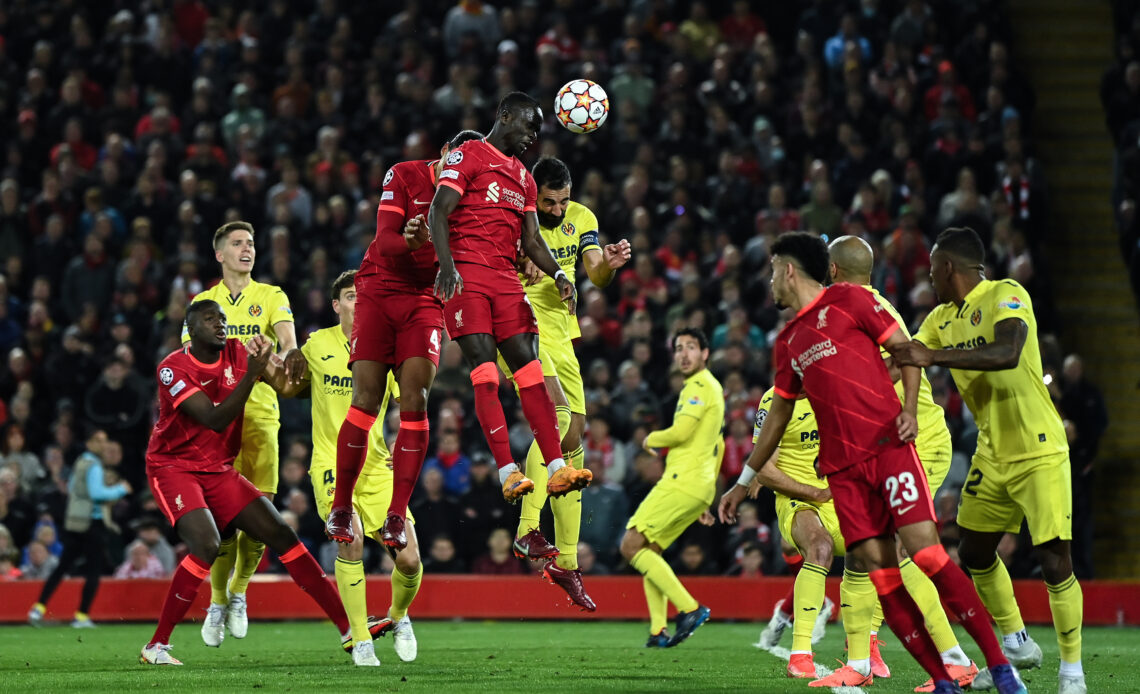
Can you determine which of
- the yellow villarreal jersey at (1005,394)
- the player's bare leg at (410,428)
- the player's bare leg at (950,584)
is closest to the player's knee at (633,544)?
the player's bare leg at (410,428)

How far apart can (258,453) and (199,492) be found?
1430mm

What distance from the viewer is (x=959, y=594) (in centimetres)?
779

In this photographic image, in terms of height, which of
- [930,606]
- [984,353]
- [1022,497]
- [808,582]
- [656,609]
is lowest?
[656,609]

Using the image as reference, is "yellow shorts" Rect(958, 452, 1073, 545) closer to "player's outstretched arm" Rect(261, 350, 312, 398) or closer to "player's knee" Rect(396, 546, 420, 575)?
"player's knee" Rect(396, 546, 420, 575)

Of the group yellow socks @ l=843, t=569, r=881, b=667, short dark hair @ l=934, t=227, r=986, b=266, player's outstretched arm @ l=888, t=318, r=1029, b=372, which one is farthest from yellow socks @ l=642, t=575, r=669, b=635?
player's outstretched arm @ l=888, t=318, r=1029, b=372

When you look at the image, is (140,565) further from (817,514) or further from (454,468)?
(817,514)

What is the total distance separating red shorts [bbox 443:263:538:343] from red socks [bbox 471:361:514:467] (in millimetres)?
224

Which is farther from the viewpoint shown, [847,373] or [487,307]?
[487,307]

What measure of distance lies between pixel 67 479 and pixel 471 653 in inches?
284

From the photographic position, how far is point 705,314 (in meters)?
17.6

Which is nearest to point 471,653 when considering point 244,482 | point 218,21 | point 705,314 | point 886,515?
point 244,482

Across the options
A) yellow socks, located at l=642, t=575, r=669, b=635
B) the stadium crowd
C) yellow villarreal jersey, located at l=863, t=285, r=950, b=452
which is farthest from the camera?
the stadium crowd

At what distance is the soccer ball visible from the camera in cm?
1064

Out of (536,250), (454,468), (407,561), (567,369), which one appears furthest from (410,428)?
(454,468)
